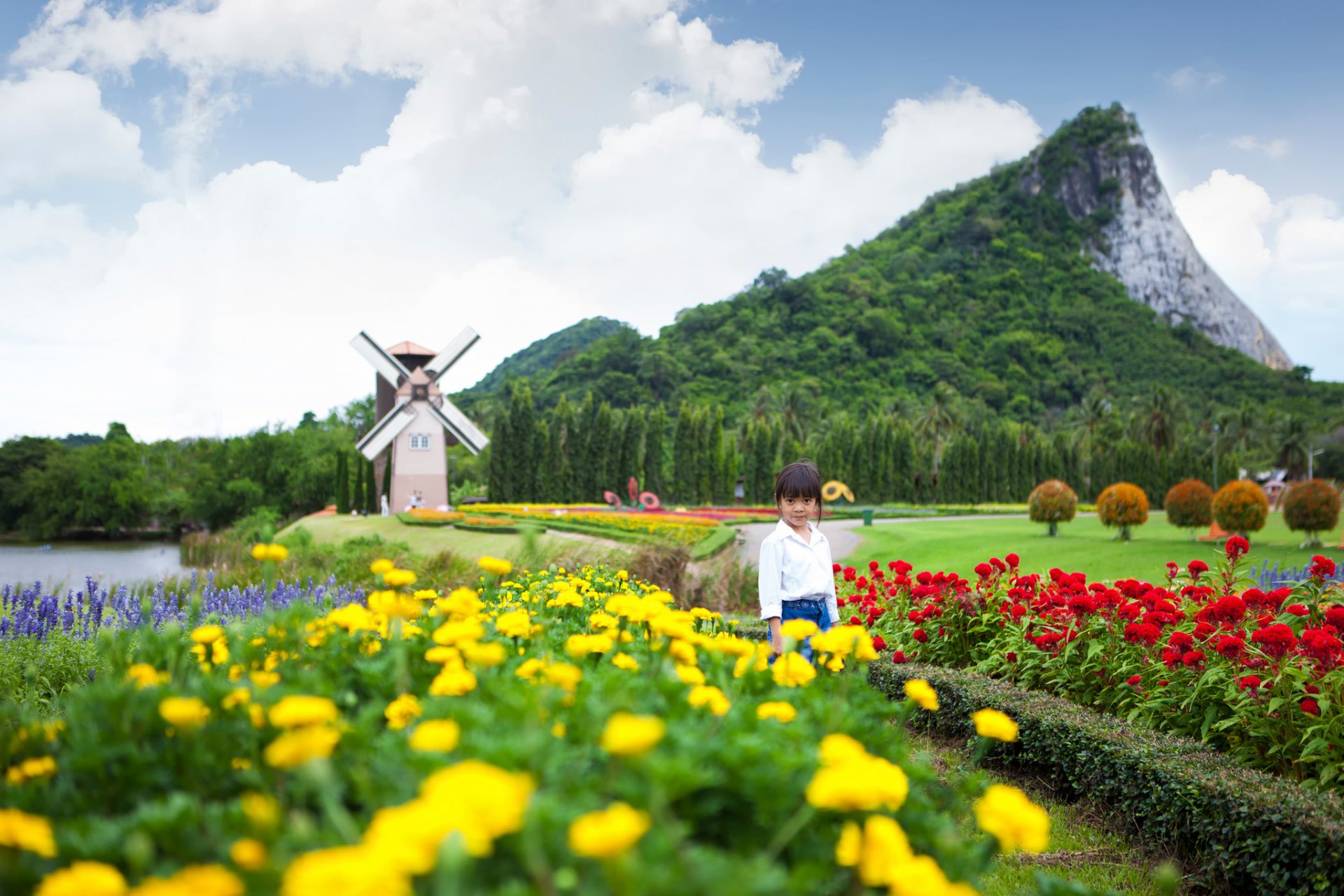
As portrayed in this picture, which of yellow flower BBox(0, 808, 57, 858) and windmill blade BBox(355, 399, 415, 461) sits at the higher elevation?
windmill blade BBox(355, 399, 415, 461)

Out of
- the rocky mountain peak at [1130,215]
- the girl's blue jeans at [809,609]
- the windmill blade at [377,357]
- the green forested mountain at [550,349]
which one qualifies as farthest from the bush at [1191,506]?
the rocky mountain peak at [1130,215]

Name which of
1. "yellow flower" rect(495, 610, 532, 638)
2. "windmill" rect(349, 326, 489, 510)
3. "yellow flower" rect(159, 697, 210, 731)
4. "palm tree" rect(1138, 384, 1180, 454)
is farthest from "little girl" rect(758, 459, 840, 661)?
"palm tree" rect(1138, 384, 1180, 454)

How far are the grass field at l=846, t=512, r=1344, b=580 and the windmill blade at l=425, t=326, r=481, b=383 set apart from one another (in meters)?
16.4

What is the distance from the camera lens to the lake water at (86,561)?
2094 centimetres

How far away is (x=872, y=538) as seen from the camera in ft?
69.4

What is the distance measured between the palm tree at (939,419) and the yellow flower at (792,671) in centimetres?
5154

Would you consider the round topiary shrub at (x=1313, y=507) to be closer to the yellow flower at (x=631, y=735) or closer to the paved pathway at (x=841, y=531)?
Answer: the paved pathway at (x=841, y=531)

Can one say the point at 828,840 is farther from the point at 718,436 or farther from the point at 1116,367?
the point at 1116,367

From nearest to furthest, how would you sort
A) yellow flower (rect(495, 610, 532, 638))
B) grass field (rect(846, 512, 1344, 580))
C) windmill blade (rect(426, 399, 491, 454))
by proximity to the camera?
yellow flower (rect(495, 610, 532, 638)) → grass field (rect(846, 512, 1344, 580)) → windmill blade (rect(426, 399, 491, 454))

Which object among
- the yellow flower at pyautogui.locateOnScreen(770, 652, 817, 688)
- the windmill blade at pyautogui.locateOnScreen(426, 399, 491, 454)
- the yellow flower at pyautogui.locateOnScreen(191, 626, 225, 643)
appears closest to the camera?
the yellow flower at pyautogui.locateOnScreen(770, 652, 817, 688)

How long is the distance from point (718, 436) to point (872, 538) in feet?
64.0

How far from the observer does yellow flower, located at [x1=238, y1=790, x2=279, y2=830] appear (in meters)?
1.12

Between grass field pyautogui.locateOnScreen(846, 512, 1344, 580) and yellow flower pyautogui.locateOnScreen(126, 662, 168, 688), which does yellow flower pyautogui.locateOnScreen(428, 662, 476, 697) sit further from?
grass field pyautogui.locateOnScreen(846, 512, 1344, 580)

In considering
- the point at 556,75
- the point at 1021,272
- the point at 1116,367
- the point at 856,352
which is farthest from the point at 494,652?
the point at 1021,272
